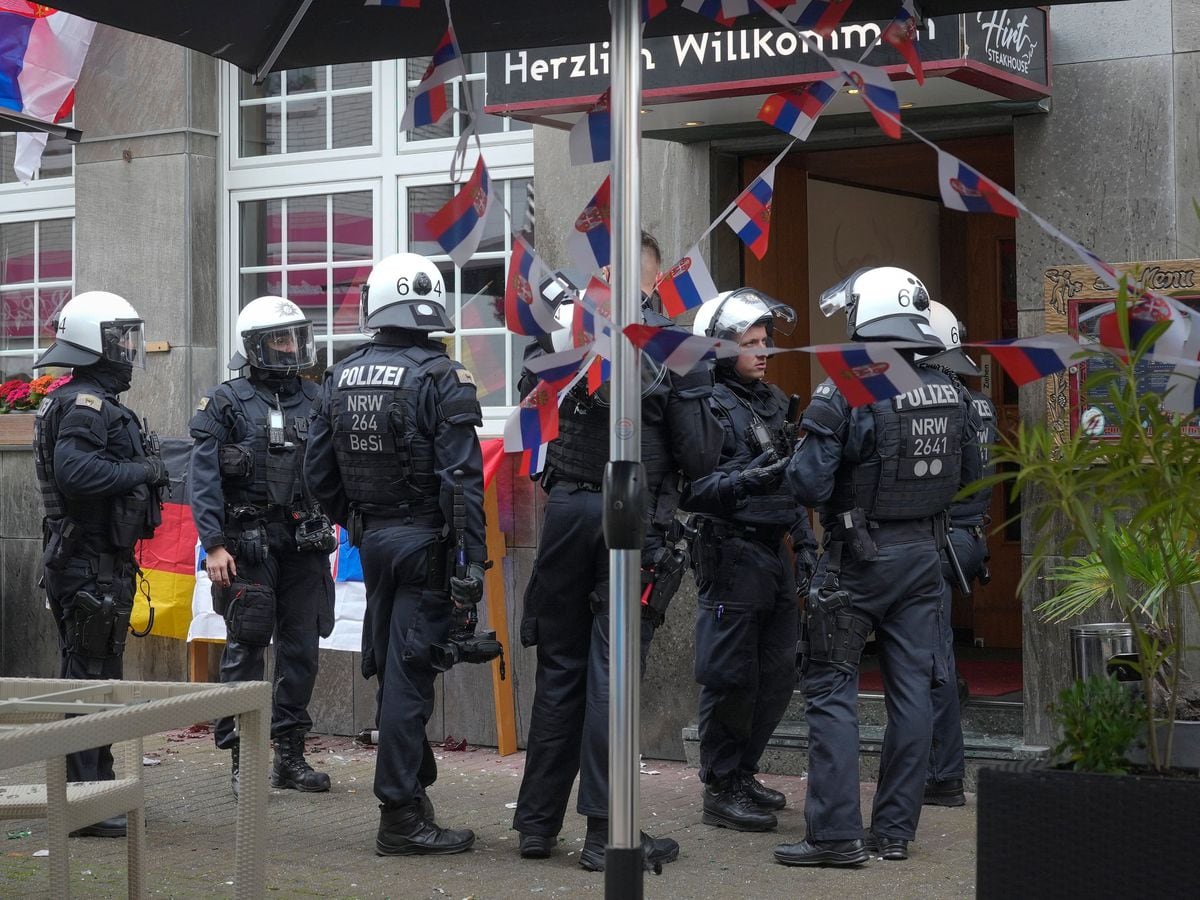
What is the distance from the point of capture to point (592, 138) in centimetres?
427

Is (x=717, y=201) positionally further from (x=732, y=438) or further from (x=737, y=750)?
(x=737, y=750)

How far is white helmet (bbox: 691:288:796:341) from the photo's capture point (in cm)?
664

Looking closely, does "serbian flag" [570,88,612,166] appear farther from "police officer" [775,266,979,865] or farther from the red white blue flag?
"police officer" [775,266,979,865]

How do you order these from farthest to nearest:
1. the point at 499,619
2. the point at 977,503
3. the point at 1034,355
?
the point at 499,619, the point at 977,503, the point at 1034,355

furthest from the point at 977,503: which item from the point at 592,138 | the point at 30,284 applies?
the point at 30,284

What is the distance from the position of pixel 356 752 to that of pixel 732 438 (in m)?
2.94

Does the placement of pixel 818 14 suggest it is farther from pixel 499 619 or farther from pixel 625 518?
pixel 499 619

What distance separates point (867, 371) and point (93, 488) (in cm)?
405

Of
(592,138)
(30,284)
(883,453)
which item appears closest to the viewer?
(592,138)

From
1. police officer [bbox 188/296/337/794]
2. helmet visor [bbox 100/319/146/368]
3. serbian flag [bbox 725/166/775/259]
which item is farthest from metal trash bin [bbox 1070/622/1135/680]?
helmet visor [bbox 100/319/146/368]

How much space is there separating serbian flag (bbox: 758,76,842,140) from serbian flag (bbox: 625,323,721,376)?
3.91 ft

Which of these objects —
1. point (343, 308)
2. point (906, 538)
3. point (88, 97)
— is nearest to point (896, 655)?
point (906, 538)

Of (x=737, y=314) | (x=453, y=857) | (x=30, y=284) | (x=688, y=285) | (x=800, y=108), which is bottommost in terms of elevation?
(x=453, y=857)

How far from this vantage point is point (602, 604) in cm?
594
